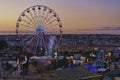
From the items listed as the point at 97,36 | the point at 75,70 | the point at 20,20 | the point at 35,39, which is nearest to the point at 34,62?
the point at 35,39

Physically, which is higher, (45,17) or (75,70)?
(45,17)

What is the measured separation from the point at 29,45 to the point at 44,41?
7.02ft

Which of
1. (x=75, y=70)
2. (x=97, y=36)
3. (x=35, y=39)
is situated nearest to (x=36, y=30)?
(x=35, y=39)

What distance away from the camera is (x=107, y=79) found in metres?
31.6

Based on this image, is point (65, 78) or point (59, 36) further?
point (59, 36)

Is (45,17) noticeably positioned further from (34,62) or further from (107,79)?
(107,79)

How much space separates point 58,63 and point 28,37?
16.4ft

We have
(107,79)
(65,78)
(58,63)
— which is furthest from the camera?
(58,63)

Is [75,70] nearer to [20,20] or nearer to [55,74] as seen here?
[55,74]

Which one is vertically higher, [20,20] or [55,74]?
[20,20]

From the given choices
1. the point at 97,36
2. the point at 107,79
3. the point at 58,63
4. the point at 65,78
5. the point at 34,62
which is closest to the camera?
the point at 65,78

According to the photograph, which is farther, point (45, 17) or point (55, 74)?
point (45, 17)

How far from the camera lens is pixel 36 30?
149ft

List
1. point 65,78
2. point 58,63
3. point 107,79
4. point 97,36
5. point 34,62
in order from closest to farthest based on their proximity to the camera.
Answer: point 65,78 → point 107,79 → point 34,62 → point 58,63 → point 97,36
